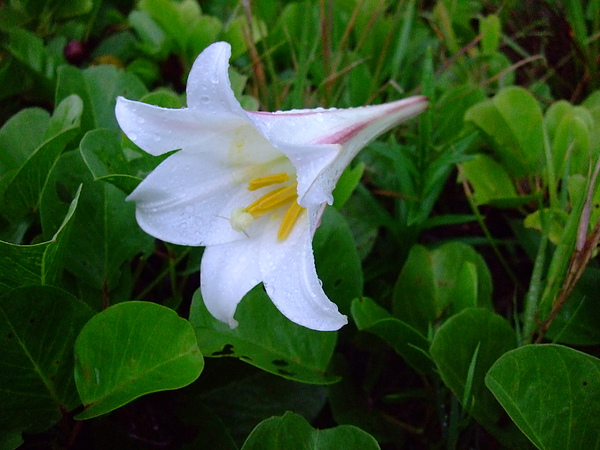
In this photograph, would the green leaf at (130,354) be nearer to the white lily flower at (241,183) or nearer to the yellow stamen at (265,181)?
the white lily flower at (241,183)

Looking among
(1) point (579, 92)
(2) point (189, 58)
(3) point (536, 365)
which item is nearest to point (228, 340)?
(3) point (536, 365)

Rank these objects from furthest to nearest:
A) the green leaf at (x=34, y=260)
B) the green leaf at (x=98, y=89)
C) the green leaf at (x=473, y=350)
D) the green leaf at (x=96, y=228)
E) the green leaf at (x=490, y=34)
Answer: the green leaf at (x=490, y=34) < the green leaf at (x=98, y=89) < the green leaf at (x=96, y=228) < the green leaf at (x=473, y=350) < the green leaf at (x=34, y=260)

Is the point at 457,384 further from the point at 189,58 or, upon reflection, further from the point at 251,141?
the point at 189,58

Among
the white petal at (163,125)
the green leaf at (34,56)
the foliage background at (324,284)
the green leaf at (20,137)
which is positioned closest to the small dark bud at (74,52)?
the foliage background at (324,284)

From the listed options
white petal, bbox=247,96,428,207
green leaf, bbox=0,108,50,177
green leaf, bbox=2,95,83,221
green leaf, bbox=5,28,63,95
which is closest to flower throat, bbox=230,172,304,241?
white petal, bbox=247,96,428,207

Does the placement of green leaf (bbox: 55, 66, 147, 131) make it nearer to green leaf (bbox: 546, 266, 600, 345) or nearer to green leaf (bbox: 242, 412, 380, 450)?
green leaf (bbox: 242, 412, 380, 450)

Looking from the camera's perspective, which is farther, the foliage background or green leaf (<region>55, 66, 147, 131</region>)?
green leaf (<region>55, 66, 147, 131</region>)

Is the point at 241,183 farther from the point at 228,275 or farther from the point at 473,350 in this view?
the point at 473,350

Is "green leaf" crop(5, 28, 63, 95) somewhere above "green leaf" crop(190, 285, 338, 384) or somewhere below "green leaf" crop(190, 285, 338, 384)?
above
